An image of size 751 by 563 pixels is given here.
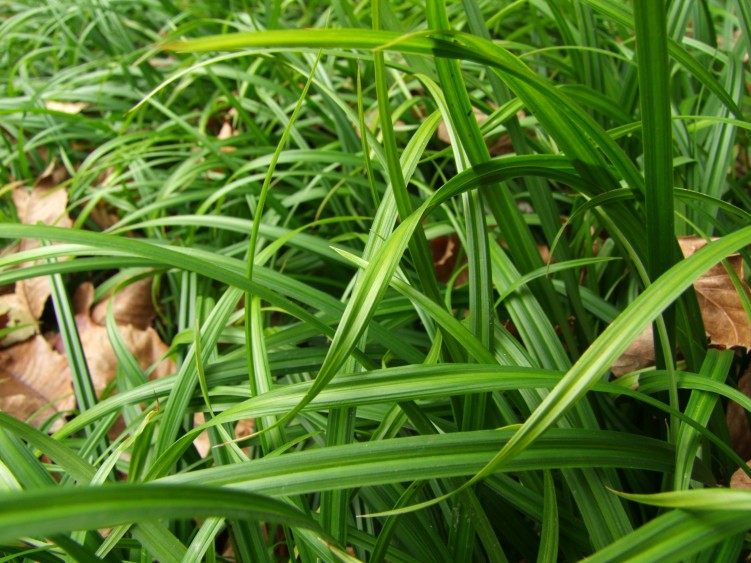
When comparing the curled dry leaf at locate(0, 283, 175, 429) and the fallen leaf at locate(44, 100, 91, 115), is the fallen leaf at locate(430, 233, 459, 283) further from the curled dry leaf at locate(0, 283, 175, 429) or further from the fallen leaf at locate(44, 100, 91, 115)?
the fallen leaf at locate(44, 100, 91, 115)

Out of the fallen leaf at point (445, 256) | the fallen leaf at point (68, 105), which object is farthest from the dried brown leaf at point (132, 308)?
the fallen leaf at point (68, 105)

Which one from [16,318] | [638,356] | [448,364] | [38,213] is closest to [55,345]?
[16,318]

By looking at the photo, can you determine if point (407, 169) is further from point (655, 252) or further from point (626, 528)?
point (626, 528)

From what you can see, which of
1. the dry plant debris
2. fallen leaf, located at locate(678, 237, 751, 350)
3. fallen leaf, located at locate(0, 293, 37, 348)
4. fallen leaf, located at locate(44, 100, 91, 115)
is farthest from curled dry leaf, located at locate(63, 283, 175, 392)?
fallen leaf, located at locate(678, 237, 751, 350)

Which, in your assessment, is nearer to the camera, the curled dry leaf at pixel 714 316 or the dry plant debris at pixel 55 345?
the curled dry leaf at pixel 714 316

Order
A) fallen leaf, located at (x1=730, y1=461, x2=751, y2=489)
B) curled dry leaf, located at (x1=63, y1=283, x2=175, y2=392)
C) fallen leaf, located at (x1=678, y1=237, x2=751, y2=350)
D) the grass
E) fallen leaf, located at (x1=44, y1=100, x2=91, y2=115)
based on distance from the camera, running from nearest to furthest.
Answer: the grass < fallen leaf, located at (x1=730, y1=461, x2=751, y2=489) < fallen leaf, located at (x1=678, y1=237, x2=751, y2=350) < curled dry leaf, located at (x1=63, y1=283, x2=175, y2=392) < fallen leaf, located at (x1=44, y1=100, x2=91, y2=115)

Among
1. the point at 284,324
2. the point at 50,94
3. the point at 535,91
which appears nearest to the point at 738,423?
the point at 535,91

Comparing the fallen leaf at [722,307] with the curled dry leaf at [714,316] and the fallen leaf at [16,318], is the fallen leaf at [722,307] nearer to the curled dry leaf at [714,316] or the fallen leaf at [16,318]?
the curled dry leaf at [714,316]

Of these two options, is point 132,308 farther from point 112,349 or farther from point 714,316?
point 714,316
